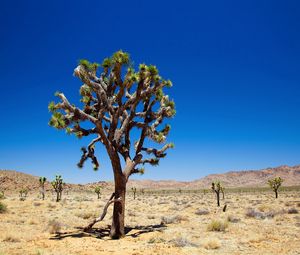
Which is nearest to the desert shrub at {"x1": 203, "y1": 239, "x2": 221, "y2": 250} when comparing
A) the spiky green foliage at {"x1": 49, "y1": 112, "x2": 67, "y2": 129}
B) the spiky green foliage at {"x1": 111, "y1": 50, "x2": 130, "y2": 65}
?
the spiky green foliage at {"x1": 49, "y1": 112, "x2": 67, "y2": 129}

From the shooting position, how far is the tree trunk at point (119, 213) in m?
12.6

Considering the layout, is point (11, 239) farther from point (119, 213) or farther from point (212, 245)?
point (212, 245)

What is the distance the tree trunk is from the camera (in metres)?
12.6

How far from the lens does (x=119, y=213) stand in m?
12.8

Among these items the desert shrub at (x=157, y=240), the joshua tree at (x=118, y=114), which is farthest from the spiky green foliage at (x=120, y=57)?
the desert shrub at (x=157, y=240)

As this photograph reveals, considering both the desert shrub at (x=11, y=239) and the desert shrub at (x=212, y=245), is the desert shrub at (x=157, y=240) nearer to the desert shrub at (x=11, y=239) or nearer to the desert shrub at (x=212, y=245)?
the desert shrub at (x=212, y=245)

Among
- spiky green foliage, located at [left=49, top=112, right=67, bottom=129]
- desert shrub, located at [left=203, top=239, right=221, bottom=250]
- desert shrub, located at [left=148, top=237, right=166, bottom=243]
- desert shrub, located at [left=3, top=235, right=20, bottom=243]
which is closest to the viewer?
desert shrub, located at [left=203, top=239, right=221, bottom=250]

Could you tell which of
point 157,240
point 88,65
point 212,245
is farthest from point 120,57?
point 212,245

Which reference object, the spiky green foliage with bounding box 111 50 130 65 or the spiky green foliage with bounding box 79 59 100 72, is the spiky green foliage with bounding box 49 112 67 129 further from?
the spiky green foliage with bounding box 111 50 130 65

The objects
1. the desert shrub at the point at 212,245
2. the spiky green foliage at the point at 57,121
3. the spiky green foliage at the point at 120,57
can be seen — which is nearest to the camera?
the desert shrub at the point at 212,245

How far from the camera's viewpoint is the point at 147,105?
14.5 meters

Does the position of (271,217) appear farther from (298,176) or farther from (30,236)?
(298,176)

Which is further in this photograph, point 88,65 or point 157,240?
point 88,65

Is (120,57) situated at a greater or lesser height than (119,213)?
greater
